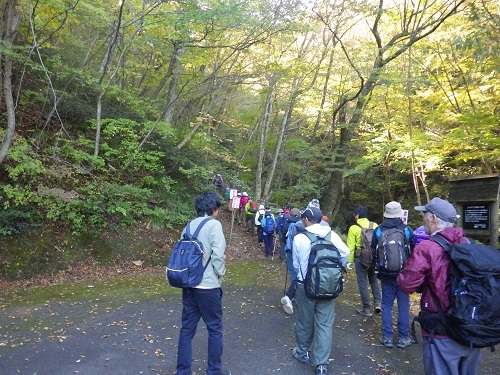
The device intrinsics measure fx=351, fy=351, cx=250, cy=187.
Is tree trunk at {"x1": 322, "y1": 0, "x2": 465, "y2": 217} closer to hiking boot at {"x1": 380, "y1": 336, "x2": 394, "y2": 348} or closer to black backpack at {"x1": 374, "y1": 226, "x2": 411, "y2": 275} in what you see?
black backpack at {"x1": 374, "y1": 226, "x2": 411, "y2": 275}

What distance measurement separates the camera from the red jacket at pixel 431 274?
2793 millimetres

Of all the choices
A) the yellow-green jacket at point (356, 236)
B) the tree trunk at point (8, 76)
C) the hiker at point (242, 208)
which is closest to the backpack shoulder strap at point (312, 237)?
the yellow-green jacket at point (356, 236)

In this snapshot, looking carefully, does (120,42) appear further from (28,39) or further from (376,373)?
(376,373)

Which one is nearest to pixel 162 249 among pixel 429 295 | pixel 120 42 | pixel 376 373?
pixel 120 42

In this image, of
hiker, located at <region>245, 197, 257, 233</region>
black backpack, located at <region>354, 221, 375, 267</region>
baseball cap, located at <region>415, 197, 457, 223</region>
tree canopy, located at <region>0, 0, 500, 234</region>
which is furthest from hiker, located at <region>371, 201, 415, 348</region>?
hiker, located at <region>245, 197, 257, 233</region>

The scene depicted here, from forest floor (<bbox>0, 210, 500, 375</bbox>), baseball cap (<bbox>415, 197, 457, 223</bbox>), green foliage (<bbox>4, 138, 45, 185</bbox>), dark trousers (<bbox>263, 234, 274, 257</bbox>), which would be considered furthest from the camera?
dark trousers (<bbox>263, 234, 274, 257</bbox>)

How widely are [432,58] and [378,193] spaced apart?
33.3ft

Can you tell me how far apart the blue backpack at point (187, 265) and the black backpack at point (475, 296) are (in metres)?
2.22

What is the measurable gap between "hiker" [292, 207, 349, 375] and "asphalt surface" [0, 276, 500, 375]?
0.72 feet

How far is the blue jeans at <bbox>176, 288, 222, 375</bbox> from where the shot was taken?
3598 millimetres

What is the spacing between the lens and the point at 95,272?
8.82m

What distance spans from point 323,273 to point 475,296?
1531mm

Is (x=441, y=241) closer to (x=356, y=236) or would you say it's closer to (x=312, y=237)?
(x=312, y=237)

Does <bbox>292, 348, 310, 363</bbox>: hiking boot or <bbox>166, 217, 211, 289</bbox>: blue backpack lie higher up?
<bbox>166, 217, 211, 289</bbox>: blue backpack
